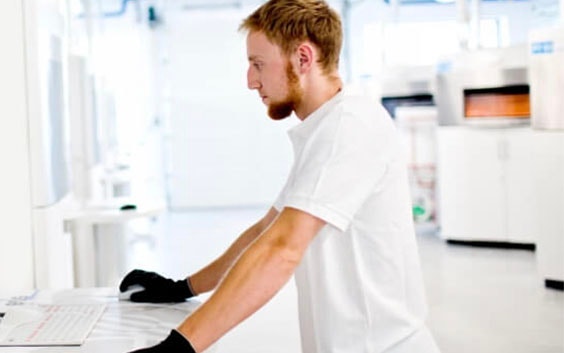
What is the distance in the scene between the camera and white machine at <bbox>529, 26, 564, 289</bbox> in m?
5.09

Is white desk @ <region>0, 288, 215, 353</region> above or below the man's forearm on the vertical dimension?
below

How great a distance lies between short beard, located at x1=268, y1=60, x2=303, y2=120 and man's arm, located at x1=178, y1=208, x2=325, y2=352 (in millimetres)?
265

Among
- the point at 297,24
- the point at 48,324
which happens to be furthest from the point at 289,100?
the point at 48,324

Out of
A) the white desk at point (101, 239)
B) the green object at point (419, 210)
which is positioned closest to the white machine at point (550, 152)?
the green object at point (419, 210)

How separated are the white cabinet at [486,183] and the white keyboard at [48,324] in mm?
5326

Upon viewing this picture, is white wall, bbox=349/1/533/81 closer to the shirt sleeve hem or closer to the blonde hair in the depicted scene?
the blonde hair

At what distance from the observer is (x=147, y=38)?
34.2 feet

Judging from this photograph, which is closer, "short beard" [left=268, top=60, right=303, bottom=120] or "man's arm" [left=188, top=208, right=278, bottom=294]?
"short beard" [left=268, top=60, right=303, bottom=120]

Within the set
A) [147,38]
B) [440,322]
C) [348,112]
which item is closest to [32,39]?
[348,112]

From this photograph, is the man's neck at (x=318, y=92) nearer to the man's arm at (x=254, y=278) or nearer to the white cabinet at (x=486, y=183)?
the man's arm at (x=254, y=278)

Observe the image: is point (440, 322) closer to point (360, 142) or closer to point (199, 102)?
point (360, 142)

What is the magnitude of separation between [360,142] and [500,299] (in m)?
4.05

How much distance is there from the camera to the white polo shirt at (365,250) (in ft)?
4.78

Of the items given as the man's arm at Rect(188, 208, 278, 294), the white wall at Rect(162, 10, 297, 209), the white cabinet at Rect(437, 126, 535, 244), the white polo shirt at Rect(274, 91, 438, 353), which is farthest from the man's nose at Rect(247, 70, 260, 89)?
the white wall at Rect(162, 10, 297, 209)
